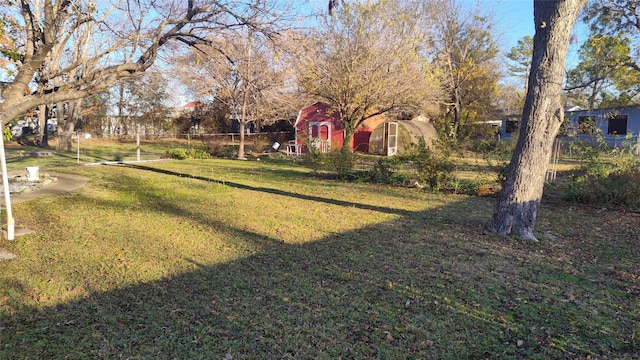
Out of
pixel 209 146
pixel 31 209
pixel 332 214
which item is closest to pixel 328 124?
pixel 209 146

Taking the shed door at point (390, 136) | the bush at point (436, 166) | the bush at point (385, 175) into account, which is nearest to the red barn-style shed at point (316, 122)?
the shed door at point (390, 136)

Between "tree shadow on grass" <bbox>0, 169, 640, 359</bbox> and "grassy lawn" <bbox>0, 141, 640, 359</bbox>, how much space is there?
0.02 metres

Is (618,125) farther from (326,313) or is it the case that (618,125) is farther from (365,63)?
(326,313)

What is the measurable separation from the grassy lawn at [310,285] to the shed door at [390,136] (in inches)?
642

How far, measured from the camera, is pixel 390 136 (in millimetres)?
24562

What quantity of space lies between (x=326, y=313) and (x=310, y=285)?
69 cm

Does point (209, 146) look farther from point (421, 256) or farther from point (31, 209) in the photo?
point (421, 256)

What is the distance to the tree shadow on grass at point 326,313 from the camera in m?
3.15

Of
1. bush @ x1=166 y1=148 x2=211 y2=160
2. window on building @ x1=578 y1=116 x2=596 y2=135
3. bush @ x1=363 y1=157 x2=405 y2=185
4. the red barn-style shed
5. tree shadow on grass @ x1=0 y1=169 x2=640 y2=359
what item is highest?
the red barn-style shed

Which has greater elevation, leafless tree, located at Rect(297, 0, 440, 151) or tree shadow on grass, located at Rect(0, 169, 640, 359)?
leafless tree, located at Rect(297, 0, 440, 151)

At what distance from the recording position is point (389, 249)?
19.1ft

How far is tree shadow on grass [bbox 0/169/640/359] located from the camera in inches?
124

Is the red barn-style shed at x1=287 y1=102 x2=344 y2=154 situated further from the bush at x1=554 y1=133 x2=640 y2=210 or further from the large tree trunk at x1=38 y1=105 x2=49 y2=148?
the large tree trunk at x1=38 y1=105 x2=49 y2=148

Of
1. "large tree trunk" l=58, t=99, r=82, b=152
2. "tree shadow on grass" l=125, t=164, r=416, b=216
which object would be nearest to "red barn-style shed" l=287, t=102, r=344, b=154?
"tree shadow on grass" l=125, t=164, r=416, b=216
